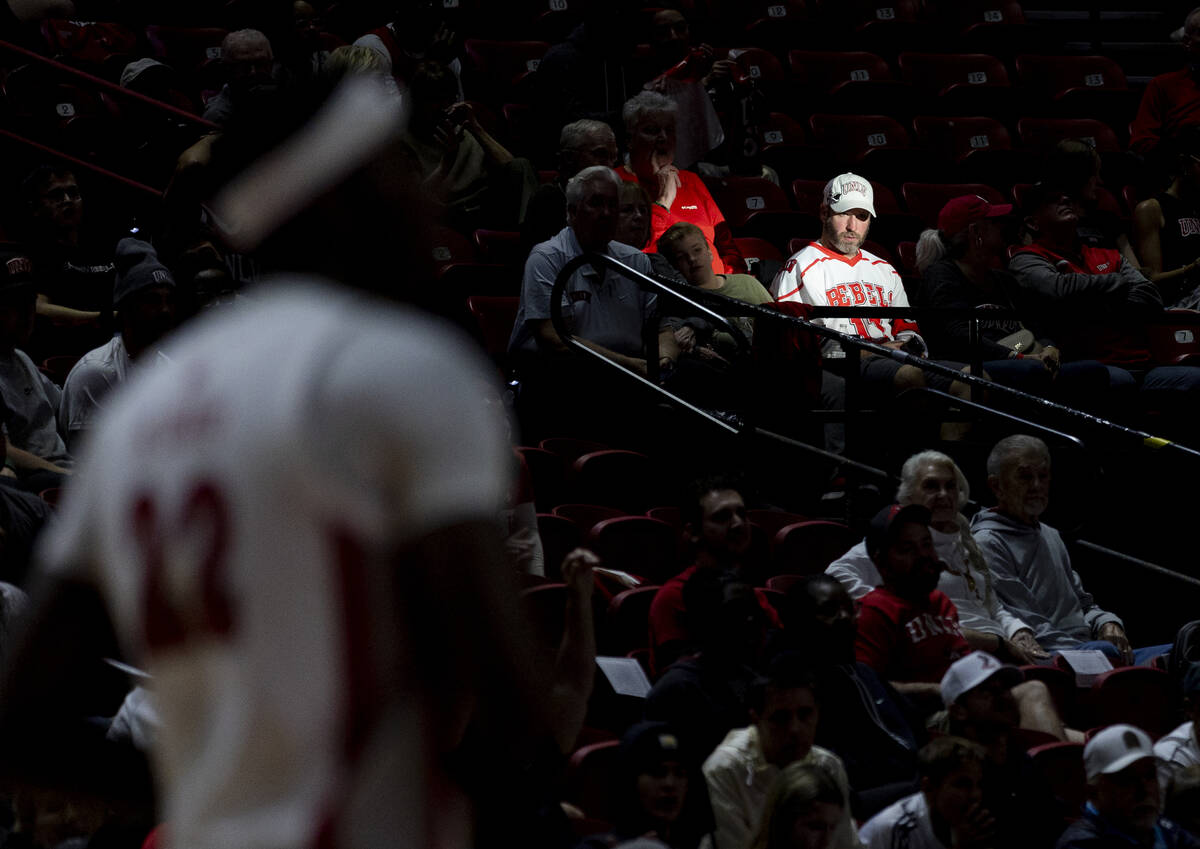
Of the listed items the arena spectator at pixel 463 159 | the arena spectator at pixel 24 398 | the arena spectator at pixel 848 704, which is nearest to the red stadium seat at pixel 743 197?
the arena spectator at pixel 463 159

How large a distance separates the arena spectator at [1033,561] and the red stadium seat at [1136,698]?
613 millimetres

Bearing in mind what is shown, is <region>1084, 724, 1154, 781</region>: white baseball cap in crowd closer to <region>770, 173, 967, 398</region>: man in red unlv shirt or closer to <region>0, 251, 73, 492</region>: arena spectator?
<region>770, 173, 967, 398</region>: man in red unlv shirt

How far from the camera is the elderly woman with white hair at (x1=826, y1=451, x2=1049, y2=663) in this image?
21.4ft

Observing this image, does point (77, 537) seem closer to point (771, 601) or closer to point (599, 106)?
point (771, 601)

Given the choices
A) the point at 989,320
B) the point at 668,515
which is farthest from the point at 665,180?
the point at 668,515

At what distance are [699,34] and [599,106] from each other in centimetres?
209

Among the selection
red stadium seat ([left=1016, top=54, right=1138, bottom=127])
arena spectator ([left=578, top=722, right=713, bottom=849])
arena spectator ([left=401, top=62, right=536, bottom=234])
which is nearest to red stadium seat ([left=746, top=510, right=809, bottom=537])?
arena spectator ([left=578, top=722, right=713, bottom=849])

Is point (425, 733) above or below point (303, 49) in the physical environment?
above

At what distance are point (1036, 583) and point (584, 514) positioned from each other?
192cm

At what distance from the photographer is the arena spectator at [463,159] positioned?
9.05 metres

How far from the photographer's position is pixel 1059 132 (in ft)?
38.9

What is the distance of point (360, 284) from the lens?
1.43 m

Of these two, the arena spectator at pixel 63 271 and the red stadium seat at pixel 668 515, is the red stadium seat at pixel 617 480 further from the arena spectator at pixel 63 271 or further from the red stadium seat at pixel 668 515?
the arena spectator at pixel 63 271

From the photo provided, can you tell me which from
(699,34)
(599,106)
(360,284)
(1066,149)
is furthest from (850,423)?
(360,284)
